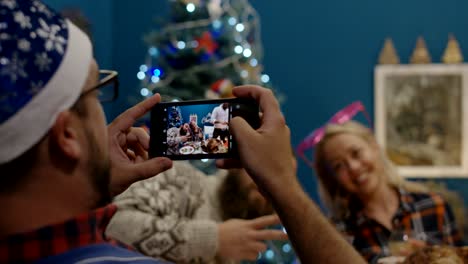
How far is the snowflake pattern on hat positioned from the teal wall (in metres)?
3.59

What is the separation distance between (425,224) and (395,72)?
2.07 m

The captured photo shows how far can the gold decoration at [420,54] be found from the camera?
165 inches

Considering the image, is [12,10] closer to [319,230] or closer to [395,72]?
[319,230]

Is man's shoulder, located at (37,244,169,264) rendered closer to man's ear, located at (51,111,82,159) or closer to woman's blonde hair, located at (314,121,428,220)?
man's ear, located at (51,111,82,159)

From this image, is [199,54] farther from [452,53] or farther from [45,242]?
[45,242]

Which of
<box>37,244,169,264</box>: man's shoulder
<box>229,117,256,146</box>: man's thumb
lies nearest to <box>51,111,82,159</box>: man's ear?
<box>37,244,169,264</box>: man's shoulder

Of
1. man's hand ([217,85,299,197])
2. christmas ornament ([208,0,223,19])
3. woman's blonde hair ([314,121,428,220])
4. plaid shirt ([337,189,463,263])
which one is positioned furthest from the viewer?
christmas ornament ([208,0,223,19])

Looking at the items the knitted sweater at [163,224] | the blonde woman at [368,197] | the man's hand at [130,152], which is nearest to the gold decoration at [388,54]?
the blonde woman at [368,197]

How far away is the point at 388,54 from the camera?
423cm

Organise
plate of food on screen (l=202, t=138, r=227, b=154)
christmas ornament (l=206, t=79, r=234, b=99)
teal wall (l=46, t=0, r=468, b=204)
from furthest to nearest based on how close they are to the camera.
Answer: teal wall (l=46, t=0, r=468, b=204) < christmas ornament (l=206, t=79, r=234, b=99) < plate of food on screen (l=202, t=138, r=227, b=154)

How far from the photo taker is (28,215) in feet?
2.49

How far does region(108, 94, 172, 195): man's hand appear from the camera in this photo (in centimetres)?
108

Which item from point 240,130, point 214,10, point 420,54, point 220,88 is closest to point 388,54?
point 420,54

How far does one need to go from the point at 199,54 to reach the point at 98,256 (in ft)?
8.89
